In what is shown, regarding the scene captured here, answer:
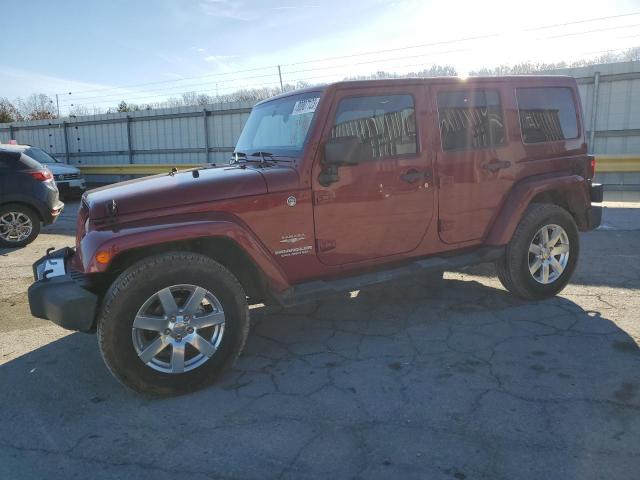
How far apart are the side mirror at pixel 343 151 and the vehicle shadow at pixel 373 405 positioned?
1.41m

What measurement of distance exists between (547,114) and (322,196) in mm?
2495

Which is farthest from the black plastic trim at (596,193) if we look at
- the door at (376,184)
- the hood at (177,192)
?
the hood at (177,192)

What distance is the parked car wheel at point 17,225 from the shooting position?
8.06 meters

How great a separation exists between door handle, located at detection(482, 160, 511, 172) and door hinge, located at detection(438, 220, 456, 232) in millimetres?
566

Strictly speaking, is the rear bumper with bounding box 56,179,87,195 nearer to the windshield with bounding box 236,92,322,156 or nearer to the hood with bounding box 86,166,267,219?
the windshield with bounding box 236,92,322,156

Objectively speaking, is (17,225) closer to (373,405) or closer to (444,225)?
(444,225)

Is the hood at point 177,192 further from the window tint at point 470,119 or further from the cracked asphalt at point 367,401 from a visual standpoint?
the window tint at point 470,119

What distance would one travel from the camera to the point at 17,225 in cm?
815

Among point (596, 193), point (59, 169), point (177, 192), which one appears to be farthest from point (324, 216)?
point (59, 169)

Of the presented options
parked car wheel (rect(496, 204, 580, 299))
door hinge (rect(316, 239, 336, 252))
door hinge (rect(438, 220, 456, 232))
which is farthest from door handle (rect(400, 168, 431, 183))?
parked car wheel (rect(496, 204, 580, 299))

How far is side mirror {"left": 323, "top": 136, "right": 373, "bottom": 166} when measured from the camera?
3.46m

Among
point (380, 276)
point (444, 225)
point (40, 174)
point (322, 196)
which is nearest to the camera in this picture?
point (322, 196)

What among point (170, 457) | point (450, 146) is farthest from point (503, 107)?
point (170, 457)

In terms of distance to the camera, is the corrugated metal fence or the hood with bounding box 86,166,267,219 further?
the corrugated metal fence
